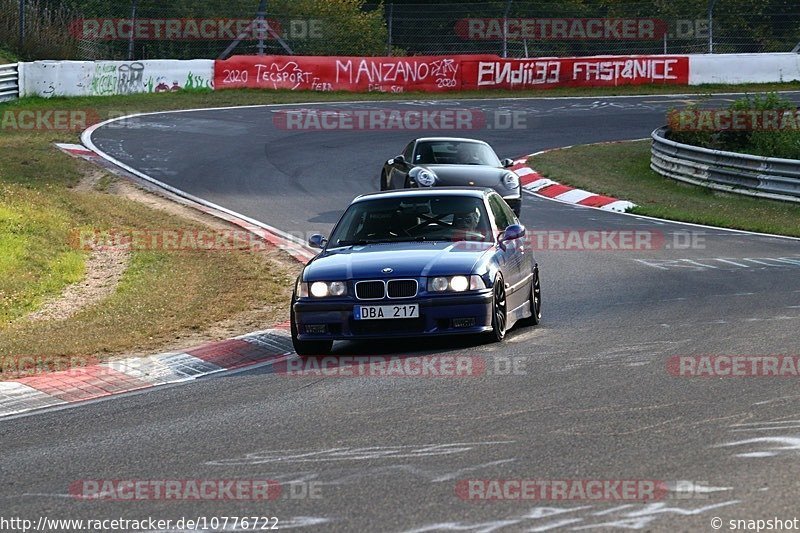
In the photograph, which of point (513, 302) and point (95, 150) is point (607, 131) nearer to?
point (95, 150)

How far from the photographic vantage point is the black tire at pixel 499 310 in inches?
399

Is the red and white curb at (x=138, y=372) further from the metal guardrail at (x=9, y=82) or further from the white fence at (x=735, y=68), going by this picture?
the white fence at (x=735, y=68)

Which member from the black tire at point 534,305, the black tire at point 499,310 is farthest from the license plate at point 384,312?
the black tire at point 534,305

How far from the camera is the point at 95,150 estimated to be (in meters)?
26.3

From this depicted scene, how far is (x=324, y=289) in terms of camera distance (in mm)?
10133

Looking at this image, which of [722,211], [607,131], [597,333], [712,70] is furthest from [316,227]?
[712,70]

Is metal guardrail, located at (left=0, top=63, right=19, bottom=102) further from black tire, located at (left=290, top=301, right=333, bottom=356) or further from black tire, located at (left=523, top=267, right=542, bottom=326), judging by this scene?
black tire, located at (left=290, top=301, right=333, bottom=356)

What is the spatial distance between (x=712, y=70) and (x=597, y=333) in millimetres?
30829

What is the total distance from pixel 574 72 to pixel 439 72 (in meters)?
4.31

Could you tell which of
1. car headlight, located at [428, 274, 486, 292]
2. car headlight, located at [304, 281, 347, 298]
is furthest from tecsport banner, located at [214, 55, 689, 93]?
car headlight, located at [428, 274, 486, 292]

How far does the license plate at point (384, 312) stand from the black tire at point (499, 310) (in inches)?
26.0

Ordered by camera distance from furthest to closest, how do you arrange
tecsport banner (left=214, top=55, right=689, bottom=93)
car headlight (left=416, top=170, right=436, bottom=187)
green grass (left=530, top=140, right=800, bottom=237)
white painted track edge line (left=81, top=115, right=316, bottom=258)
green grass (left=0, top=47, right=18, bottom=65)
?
tecsport banner (left=214, top=55, right=689, bottom=93)
green grass (left=0, top=47, right=18, bottom=65)
green grass (left=530, top=140, right=800, bottom=237)
car headlight (left=416, top=170, right=436, bottom=187)
white painted track edge line (left=81, top=115, right=316, bottom=258)

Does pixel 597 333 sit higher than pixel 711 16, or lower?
lower

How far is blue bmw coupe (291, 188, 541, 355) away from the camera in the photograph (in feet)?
32.6
